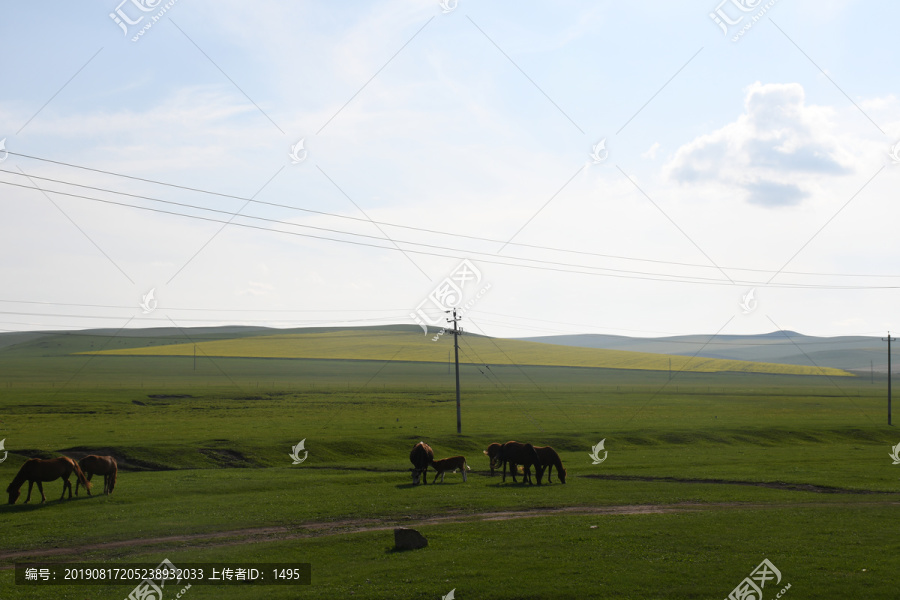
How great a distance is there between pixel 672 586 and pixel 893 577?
17.7 ft

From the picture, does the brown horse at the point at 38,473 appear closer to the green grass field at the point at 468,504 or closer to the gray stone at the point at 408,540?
the green grass field at the point at 468,504

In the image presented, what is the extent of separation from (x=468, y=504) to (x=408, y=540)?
775cm

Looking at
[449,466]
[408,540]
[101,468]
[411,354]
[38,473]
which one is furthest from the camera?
[411,354]

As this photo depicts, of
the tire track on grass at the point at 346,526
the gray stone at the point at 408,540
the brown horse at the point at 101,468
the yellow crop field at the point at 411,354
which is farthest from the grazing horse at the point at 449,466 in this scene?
the yellow crop field at the point at 411,354

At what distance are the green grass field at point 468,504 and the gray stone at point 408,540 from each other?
0.37 m

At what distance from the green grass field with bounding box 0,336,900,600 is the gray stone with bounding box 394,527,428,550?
14.6 inches

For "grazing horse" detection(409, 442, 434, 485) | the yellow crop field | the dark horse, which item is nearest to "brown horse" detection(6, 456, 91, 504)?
"grazing horse" detection(409, 442, 434, 485)

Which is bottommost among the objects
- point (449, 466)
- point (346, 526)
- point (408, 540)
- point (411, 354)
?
point (346, 526)

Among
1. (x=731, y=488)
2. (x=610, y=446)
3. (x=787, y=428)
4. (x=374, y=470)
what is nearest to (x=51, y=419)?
(x=374, y=470)

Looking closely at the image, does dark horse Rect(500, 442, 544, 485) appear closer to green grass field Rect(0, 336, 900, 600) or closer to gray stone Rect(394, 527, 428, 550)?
green grass field Rect(0, 336, 900, 600)

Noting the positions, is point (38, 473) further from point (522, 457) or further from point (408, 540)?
point (522, 457)

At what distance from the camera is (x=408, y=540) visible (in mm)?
18391

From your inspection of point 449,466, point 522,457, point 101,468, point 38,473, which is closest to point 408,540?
A: point 449,466

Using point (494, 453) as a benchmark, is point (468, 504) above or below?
below
